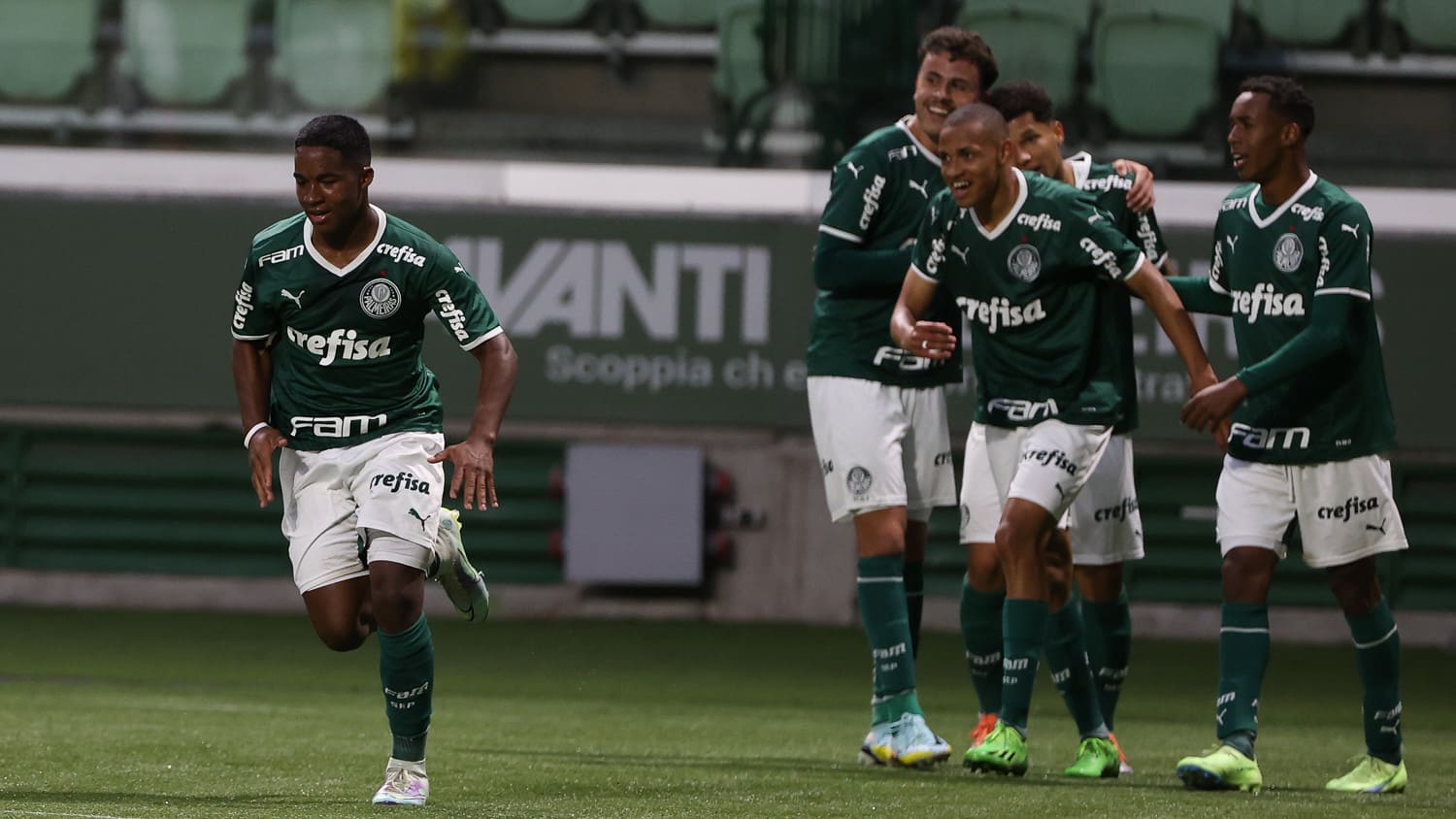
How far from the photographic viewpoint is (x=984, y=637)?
6.99m

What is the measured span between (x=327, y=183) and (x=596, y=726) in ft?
10.1

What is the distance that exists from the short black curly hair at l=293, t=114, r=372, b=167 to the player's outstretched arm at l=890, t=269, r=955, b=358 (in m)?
1.64

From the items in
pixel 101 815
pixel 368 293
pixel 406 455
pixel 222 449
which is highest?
pixel 368 293

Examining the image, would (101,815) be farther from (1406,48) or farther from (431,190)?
(1406,48)

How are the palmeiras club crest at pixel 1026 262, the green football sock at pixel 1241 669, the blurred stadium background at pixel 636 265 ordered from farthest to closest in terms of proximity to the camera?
the blurred stadium background at pixel 636 265
the palmeiras club crest at pixel 1026 262
the green football sock at pixel 1241 669

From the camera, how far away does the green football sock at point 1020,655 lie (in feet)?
20.7

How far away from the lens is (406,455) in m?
5.82

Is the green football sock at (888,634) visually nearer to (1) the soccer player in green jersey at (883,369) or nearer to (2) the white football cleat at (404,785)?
(1) the soccer player in green jersey at (883,369)

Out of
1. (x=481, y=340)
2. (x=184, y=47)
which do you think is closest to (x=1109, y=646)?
(x=481, y=340)

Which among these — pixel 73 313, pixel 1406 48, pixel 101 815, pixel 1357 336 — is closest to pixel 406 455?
pixel 101 815

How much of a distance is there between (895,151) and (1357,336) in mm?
1623

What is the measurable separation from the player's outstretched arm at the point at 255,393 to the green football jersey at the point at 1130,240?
2.41 metres

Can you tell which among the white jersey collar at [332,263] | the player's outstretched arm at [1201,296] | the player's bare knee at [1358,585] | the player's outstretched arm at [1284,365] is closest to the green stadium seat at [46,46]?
the white jersey collar at [332,263]

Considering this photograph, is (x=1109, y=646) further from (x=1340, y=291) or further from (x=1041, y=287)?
(x=1340, y=291)
